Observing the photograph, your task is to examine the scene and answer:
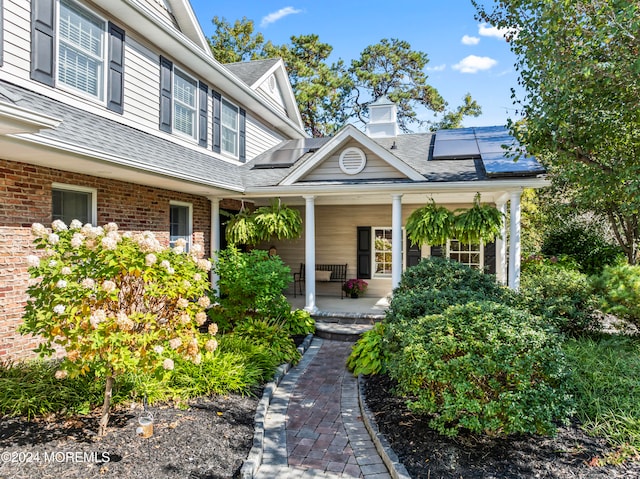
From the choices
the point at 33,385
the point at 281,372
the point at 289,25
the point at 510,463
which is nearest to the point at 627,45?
the point at 510,463

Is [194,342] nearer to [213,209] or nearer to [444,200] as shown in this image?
[213,209]

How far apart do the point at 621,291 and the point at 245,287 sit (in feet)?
20.1

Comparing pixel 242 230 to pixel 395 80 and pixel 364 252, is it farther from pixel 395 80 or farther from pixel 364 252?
pixel 395 80

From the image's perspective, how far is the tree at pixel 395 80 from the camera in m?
25.6

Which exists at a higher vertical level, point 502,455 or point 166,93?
point 166,93

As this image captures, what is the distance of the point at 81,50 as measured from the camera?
21.7ft

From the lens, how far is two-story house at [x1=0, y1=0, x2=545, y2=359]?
219 inches

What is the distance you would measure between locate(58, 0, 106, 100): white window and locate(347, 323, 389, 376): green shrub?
20.4ft

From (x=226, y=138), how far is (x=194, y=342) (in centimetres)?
825

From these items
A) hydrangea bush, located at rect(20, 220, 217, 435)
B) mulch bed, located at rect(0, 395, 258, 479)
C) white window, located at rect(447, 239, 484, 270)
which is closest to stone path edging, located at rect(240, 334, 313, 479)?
mulch bed, located at rect(0, 395, 258, 479)

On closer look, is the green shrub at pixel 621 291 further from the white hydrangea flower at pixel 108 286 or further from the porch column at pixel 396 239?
the white hydrangea flower at pixel 108 286

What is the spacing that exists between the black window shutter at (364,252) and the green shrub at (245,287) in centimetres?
542

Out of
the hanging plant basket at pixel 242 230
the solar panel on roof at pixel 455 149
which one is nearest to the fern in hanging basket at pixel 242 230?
the hanging plant basket at pixel 242 230

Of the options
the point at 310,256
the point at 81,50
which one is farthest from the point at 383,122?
the point at 81,50
